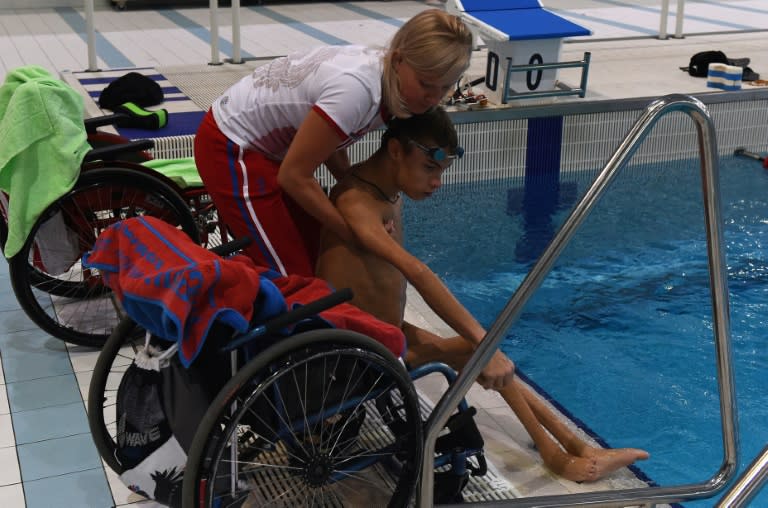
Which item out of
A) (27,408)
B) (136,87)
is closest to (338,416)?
(27,408)

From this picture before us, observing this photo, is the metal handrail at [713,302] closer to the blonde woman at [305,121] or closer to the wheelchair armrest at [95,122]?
the blonde woman at [305,121]

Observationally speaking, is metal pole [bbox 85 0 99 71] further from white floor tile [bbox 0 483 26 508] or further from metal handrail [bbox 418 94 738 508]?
metal handrail [bbox 418 94 738 508]

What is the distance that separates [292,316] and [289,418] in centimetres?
25

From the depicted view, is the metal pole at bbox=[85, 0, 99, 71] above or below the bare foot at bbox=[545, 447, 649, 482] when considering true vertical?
above

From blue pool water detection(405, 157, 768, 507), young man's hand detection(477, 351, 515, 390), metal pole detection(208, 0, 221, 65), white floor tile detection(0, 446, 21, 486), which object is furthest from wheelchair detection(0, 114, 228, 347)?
metal pole detection(208, 0, 221, 65)

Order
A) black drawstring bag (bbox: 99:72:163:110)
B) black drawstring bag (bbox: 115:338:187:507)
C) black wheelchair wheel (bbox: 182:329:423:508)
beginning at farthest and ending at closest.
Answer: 1. black drawstring bag (bbox: 99:72:163:110)
2. black drawstring bag (bbox: 115:338:187:507)
3. black wheelchair wheel (bbox: 182:329:423:508)

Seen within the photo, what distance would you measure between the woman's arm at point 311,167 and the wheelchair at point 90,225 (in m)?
1.10

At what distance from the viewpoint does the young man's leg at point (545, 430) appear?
9.10 feet

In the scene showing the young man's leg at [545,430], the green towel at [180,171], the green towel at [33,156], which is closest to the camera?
the young man's leg at [545,430]

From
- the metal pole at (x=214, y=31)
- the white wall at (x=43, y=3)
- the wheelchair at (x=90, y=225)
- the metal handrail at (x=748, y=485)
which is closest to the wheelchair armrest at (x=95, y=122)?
the wheelchair at (x=90, y=225)

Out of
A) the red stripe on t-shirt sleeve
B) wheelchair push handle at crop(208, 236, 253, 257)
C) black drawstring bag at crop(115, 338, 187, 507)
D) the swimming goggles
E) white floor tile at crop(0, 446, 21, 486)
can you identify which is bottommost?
white floor tile at crop(0, 446, 21, 486)

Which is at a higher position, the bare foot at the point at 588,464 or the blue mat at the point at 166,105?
the blue mat at the point at 166,105

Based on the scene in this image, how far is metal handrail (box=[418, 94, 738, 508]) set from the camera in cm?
210

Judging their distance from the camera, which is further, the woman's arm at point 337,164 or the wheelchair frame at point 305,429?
the woman's arm at point 337,164
